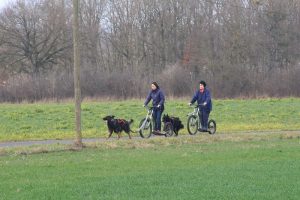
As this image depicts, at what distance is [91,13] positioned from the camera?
71000mm

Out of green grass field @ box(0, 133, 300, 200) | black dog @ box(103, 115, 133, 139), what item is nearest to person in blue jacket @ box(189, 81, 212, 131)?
black dog @ box(103, 115, 133, 139)

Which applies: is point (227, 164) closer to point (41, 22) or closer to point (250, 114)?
point (250, 114)

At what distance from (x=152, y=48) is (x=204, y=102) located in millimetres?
49627

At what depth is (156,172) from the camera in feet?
38.1

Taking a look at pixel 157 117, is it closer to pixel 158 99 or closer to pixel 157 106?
pixel 157 106

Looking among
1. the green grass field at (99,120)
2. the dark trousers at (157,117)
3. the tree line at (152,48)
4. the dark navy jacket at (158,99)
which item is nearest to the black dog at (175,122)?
the dark trousers at (157,117)

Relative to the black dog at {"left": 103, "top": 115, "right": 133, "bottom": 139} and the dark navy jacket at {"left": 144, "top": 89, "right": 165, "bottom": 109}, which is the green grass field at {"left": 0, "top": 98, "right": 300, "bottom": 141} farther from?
the dark navy jacket at {"left": 144, "top": 89, "right": 165, "bottom": 109}

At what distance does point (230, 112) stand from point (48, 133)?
43.6 feet

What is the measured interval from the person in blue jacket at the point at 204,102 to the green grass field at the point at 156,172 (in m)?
3.22

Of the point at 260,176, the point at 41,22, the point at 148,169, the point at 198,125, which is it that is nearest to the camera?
the point at 260,176

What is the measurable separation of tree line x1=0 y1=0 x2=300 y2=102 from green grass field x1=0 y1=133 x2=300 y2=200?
35.7m

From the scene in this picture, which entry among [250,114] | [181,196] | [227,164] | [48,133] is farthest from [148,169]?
[250,114]

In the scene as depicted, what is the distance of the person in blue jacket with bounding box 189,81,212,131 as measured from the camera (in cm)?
2127

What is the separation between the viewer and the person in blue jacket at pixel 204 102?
21266 millimetres
